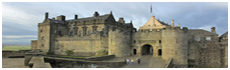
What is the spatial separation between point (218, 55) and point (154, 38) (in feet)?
30.3

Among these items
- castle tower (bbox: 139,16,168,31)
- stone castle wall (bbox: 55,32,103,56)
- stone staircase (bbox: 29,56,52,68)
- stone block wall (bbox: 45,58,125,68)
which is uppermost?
castle tower (bbox: 139,16,168,31)

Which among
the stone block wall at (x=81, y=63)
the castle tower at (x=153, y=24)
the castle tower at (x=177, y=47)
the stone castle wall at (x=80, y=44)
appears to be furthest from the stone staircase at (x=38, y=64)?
the castle tower at (x=153, y=24)

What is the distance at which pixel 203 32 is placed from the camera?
118 ft

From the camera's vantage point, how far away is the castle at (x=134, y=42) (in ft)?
76.2

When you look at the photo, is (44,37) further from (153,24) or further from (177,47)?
(177,47)

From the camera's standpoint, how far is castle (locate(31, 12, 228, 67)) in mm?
23219

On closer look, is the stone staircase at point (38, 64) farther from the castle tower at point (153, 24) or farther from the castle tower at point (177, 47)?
the castle tower at point (153, 24)

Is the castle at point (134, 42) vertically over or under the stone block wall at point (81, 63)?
over

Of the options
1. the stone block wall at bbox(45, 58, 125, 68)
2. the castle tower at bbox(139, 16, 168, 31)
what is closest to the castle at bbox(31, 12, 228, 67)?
the stone block wall at bbox(45, 58, 125, 68)

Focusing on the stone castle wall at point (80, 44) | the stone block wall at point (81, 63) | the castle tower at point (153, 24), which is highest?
the castle tower at point (153, 24)

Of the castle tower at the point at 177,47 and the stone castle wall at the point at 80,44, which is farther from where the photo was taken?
the stone castle wall at the point at 80,44

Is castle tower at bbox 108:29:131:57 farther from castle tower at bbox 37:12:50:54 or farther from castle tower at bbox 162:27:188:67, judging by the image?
castle tower at bbox 37:12:50:54

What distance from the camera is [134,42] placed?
28719 mm

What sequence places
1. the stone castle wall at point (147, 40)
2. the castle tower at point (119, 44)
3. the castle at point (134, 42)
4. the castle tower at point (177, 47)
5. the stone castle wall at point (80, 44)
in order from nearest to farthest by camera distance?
the castle tower at point (177, 47) → the castle at point (134, 42) → the stone castle wall at point (147, 40) → the castle tower at point (119, 44) → the stone castle wall at point (80, 44)
